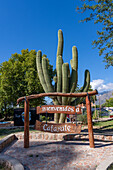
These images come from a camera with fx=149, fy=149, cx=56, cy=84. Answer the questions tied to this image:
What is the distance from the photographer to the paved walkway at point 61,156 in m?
4.07

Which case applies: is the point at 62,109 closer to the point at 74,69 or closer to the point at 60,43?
the point at 74,69

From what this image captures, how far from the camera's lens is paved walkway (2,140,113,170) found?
13.3 feet

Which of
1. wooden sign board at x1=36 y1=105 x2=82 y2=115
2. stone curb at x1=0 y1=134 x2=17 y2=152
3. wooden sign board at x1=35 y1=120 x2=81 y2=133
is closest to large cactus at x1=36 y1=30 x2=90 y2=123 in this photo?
stone curb at x1=0 y1=134 x2=17 y2=152

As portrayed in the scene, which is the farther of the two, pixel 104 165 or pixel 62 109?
pixel 62 109

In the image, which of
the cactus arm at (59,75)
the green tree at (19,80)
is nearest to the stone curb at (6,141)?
the cactus arm at (59,75)

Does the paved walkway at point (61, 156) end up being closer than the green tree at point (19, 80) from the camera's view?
Yes

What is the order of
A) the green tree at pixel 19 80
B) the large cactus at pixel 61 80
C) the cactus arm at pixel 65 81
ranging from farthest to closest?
1. the green tree at pixel 19 80
2. the large cactus at pixel 61 80
3. the cactus arm at pixel 65 81

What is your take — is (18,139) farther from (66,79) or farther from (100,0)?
(100,0)

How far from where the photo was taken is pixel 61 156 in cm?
478

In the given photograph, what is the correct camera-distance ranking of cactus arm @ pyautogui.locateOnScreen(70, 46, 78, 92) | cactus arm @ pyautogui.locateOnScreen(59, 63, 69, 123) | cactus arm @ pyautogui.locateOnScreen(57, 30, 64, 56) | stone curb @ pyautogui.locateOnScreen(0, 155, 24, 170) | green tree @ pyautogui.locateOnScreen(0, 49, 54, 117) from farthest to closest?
green tree @ pyautogui.locateOnScreen(0, 49, 54, 117) < cactus arm @ pyautogui.locateOnScreen(57, 30, 64, 56) < cactus arm @ pyautogui.locateOnScreen(70, 46, 78, 92) < cactus arm @ pyautogui.locateOnScreen(59, 63, 69, 123) < stone curb @ pyautogui.locateOnScreen(0, 155, 24, 170)

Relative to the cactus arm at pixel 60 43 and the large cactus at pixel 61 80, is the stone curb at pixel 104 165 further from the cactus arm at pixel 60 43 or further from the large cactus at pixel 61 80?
the cactus arm at pixel 60 43

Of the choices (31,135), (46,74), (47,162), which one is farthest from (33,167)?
(46,74)

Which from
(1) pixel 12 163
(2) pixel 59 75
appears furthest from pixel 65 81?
(1) pixel 12 163

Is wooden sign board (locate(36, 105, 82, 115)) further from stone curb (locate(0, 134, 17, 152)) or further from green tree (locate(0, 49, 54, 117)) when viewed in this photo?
green tree (locate(0, 49, 54, 117))
